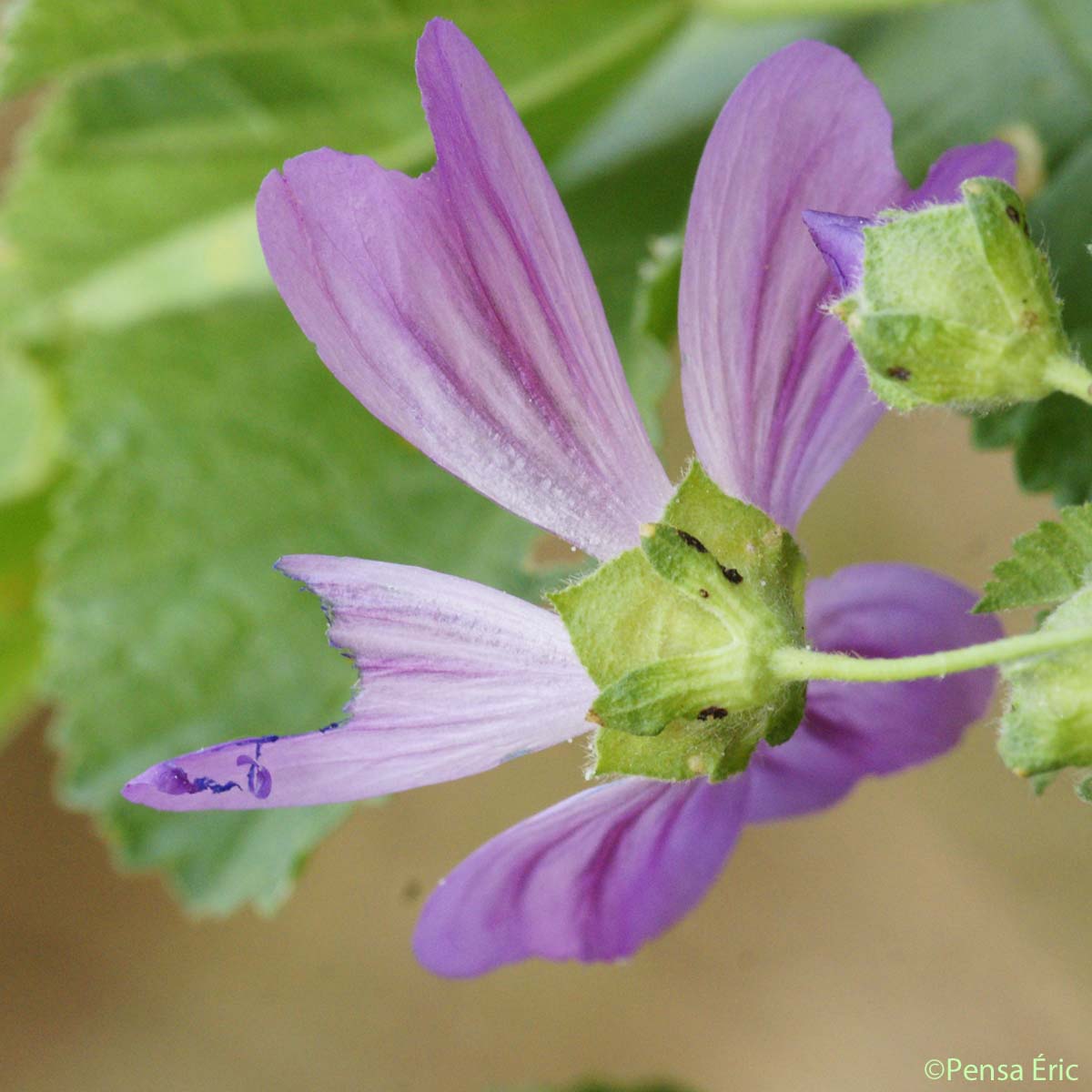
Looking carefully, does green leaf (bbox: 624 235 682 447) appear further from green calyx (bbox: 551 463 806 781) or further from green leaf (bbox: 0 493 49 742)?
green leaf (bbox: 0 493 49 742)

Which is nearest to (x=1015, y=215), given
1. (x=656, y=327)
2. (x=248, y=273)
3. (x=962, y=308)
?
(x=962, y=308)

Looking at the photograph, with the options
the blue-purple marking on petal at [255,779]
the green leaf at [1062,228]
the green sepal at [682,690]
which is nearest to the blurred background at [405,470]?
the green leaf at [1062,228]

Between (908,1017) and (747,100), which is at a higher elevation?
(908,1017)

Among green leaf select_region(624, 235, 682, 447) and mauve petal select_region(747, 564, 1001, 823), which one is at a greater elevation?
green leaf select_region(624, 235, 682, 447)

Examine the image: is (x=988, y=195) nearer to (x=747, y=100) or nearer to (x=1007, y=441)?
(x=747, y=100)

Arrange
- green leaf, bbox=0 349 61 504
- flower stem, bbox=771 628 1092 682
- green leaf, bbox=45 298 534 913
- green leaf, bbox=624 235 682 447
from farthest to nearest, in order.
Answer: green leaf, bbox=0 349 61 504, green leaf, bbox=45 298 534 913, green leaf, bbox=624 235 682 447, flower stem, bbox=771 628 1092 682

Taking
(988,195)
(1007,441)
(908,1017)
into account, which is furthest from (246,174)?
(908,1017)

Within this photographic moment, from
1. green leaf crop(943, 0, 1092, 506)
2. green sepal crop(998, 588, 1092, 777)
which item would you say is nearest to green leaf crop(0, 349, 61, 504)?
green leaf crop(943, 0, 1092, 506)

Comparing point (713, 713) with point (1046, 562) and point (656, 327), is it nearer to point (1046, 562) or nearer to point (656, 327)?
point (1046, 562)
